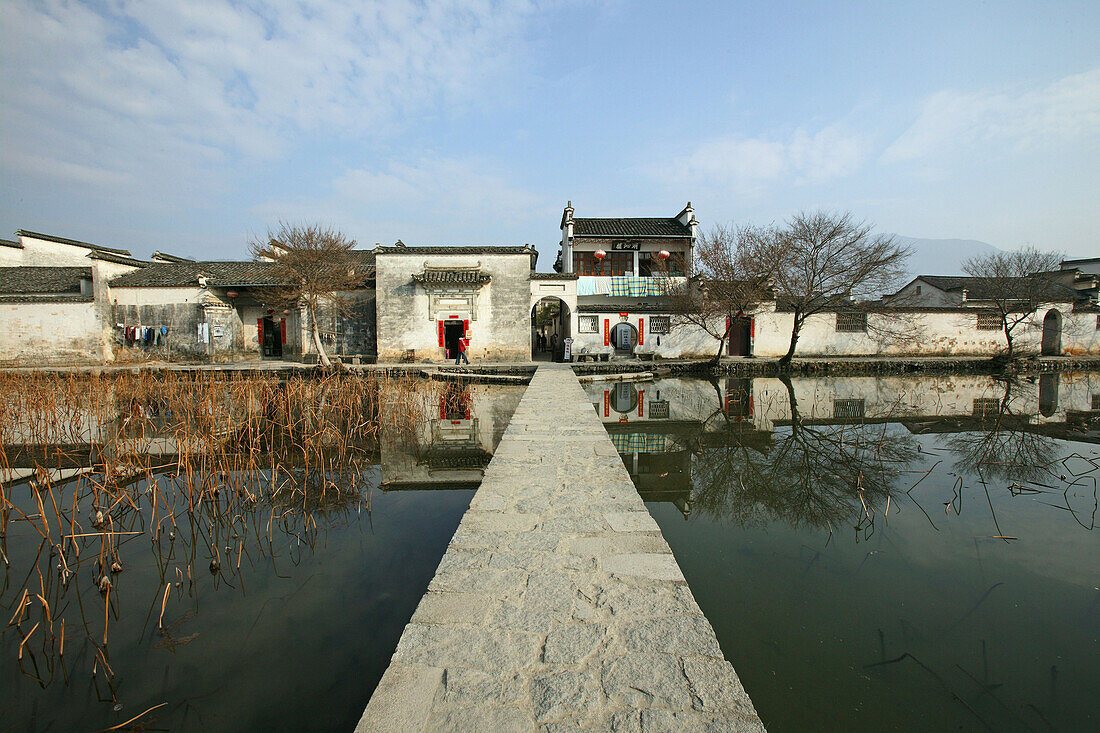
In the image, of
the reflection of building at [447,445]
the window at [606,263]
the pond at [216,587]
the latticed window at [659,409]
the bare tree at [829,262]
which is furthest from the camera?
the window at [606,263]

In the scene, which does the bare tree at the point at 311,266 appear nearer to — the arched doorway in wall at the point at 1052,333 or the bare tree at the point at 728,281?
the bare tree at the point at 728,281

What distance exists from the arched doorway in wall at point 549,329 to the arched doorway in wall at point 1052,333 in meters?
19.2

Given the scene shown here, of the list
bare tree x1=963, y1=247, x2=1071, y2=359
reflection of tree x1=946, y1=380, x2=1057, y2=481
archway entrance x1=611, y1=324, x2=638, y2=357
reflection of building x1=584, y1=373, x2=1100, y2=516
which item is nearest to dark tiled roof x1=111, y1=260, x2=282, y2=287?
archway entrance x1=611, y1=324, x2=638, y2=357

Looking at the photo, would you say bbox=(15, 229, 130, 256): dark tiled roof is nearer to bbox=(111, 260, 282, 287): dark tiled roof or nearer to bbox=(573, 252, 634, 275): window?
bbox=(111, 260, 282, 287): dark tiled roof

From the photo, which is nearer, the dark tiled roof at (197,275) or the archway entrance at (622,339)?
the dark tiled roof at (197,275)

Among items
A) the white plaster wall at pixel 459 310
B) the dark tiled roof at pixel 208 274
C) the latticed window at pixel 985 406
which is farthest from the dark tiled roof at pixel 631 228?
the latticed window at pixel 985 406

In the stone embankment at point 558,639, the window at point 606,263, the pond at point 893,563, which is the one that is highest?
the window at point 606,263

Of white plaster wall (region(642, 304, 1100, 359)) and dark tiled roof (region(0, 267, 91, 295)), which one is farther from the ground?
dark tiled roof (region(0, 267, 91, 295))

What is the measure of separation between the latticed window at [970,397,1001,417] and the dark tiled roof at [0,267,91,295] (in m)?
25.6

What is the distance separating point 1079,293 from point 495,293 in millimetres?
24552

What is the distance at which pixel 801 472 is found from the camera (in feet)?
17.2

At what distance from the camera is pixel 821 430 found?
7379 mm

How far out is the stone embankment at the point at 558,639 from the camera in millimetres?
1467

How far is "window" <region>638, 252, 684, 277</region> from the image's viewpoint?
21250mm
